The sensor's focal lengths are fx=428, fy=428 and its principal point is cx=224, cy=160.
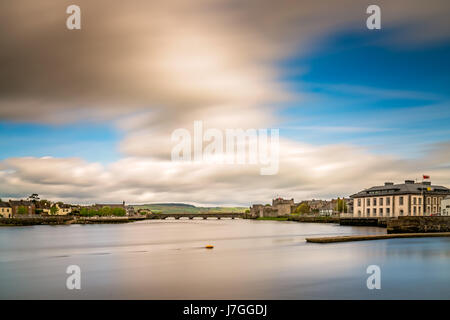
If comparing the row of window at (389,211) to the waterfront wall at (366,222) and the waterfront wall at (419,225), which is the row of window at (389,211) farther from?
the waterfront wall at (419,225)

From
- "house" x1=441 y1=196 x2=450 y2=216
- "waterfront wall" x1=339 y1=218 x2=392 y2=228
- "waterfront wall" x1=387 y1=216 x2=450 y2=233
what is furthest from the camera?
"waterfront wall" x1=339 y1=218 x2=392 y2=228

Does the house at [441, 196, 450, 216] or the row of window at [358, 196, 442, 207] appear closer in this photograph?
the house at [441, 196, 450, 216]

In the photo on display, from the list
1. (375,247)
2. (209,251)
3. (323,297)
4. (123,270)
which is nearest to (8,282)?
(123,270)

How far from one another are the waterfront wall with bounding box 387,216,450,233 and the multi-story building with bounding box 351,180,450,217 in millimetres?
37550

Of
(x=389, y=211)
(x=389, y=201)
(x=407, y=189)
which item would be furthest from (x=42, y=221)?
(x=407, y=189)

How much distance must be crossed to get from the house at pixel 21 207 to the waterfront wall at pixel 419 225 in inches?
5717

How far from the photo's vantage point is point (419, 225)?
71688 mm

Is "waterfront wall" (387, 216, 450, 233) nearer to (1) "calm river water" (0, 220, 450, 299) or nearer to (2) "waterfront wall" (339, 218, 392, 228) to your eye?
(1) "calm river water" (0, 220, 450, 299)

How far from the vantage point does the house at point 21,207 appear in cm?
16975

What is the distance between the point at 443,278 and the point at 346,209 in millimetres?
161966

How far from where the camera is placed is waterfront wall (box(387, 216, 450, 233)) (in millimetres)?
71875
